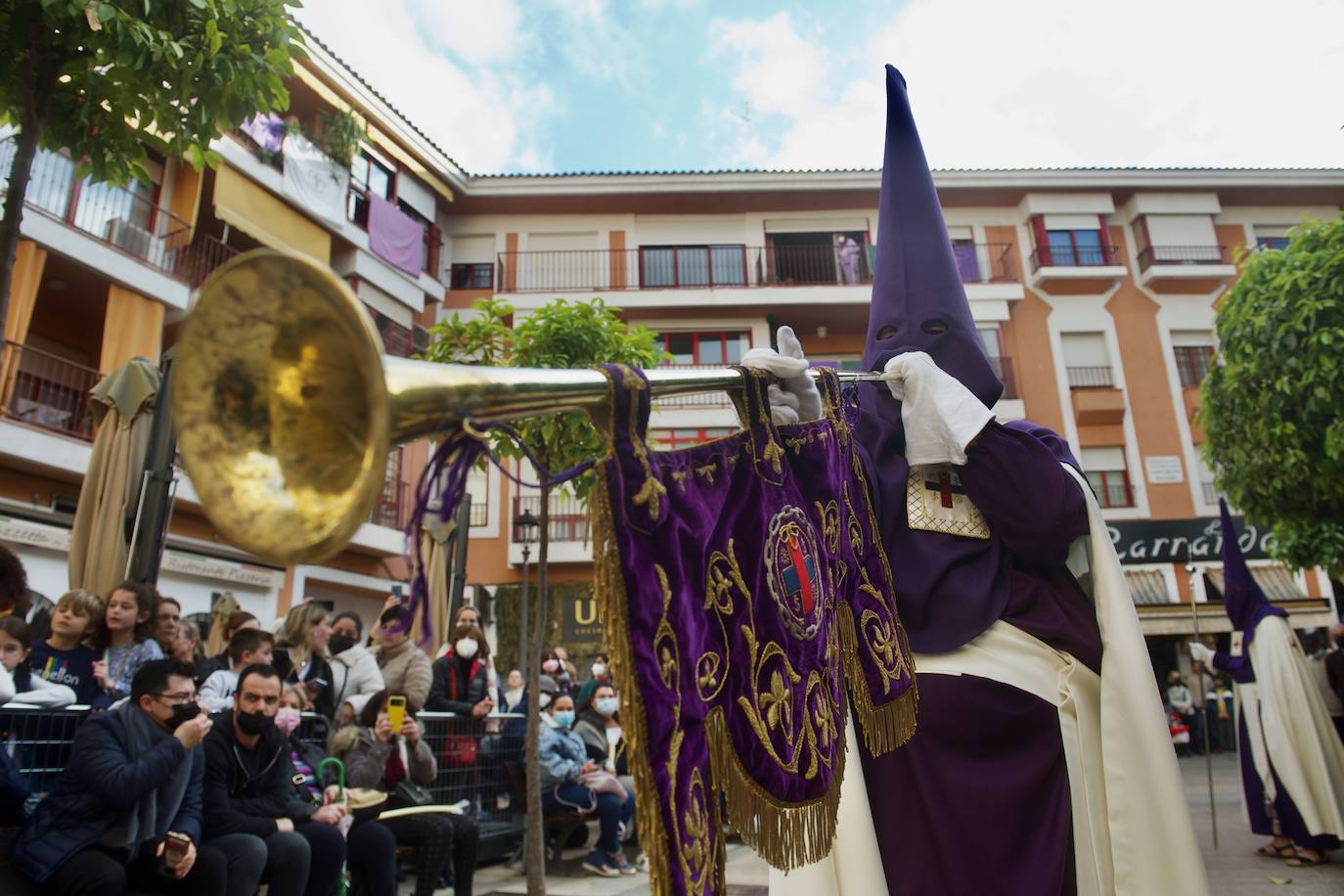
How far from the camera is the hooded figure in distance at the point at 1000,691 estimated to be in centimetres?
226

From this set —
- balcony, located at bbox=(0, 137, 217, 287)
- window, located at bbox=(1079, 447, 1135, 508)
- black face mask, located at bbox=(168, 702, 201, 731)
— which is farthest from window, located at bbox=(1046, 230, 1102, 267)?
black face mask, located at bbox=(168, 702, 201, 731)

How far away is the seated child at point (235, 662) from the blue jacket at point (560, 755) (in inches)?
105

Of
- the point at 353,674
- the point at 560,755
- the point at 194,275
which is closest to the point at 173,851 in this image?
the point at 353,674

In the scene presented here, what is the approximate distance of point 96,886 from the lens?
3.37m

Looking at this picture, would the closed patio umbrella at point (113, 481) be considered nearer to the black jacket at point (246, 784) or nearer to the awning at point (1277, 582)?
the black jacket at point (246, 784)

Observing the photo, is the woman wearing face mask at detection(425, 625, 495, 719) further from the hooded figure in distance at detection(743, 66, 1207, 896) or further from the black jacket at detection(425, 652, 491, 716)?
the hooded figure in distance at detection(743, 66, 1207, 896)

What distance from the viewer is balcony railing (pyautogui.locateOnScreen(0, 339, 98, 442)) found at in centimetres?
1206

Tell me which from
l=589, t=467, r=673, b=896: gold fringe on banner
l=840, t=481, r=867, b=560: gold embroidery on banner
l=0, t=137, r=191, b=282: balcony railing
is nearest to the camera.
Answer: l=589, t=467, r=673, b=896: gold fringe on banner

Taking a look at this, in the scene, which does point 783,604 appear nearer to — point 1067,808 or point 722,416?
point 1067,808

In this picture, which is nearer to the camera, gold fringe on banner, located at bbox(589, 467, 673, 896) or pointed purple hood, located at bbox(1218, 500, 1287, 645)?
gold fringe on banner, located at bbox(589, 467, 673, 896)

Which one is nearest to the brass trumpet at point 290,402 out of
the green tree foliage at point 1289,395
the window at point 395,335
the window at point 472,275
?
the green tree foliage at point 1289,395

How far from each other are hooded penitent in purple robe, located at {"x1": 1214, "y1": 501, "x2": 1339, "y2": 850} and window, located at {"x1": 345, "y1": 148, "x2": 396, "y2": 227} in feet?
54.1

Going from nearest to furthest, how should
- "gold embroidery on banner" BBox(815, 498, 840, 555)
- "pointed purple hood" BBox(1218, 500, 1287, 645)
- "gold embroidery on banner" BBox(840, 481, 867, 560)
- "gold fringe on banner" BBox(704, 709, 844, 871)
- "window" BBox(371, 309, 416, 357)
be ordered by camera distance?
"gold fringe on banner" BBox(704, 709, 844, 871) → "gold embroidery on banner" BBox(815, 498, 840, 555) → "gold embroidery on banner" BBox(840, 481, 867, 560) → "pointed purple hood" BBox(1218, 500, 1287, 645) → "window" BBox(371, 309, 416, 357)

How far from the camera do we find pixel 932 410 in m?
2.40
